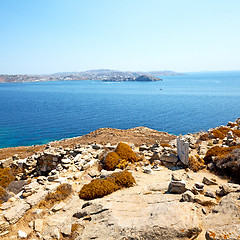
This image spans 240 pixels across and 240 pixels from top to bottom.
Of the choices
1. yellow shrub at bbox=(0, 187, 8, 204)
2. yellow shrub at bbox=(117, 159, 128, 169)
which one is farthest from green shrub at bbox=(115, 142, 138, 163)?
yellow shrub at bbox=(0, 187, 8, 204)

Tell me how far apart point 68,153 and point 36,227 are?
34.9ft

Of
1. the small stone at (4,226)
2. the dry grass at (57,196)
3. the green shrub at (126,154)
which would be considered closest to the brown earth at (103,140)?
the green shrub at (126,154)

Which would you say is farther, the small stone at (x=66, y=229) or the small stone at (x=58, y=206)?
the small stone at (x=58, y=206)

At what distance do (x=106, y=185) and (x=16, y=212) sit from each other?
4.63 metres

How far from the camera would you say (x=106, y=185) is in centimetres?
1114

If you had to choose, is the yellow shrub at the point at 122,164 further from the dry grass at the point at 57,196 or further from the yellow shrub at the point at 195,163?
the yellow shrub at the point at 195,163

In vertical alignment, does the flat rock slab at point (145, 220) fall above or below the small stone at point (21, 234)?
above

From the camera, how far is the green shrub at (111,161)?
14.8 m


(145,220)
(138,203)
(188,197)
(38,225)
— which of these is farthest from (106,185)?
(188,197)

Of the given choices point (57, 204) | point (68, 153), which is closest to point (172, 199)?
point (57, 204)

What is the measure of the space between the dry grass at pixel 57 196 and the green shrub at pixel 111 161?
3808mm

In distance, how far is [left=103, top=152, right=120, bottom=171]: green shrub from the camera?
584 inches

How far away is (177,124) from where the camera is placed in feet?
189

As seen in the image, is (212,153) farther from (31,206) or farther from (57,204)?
(31,206)
